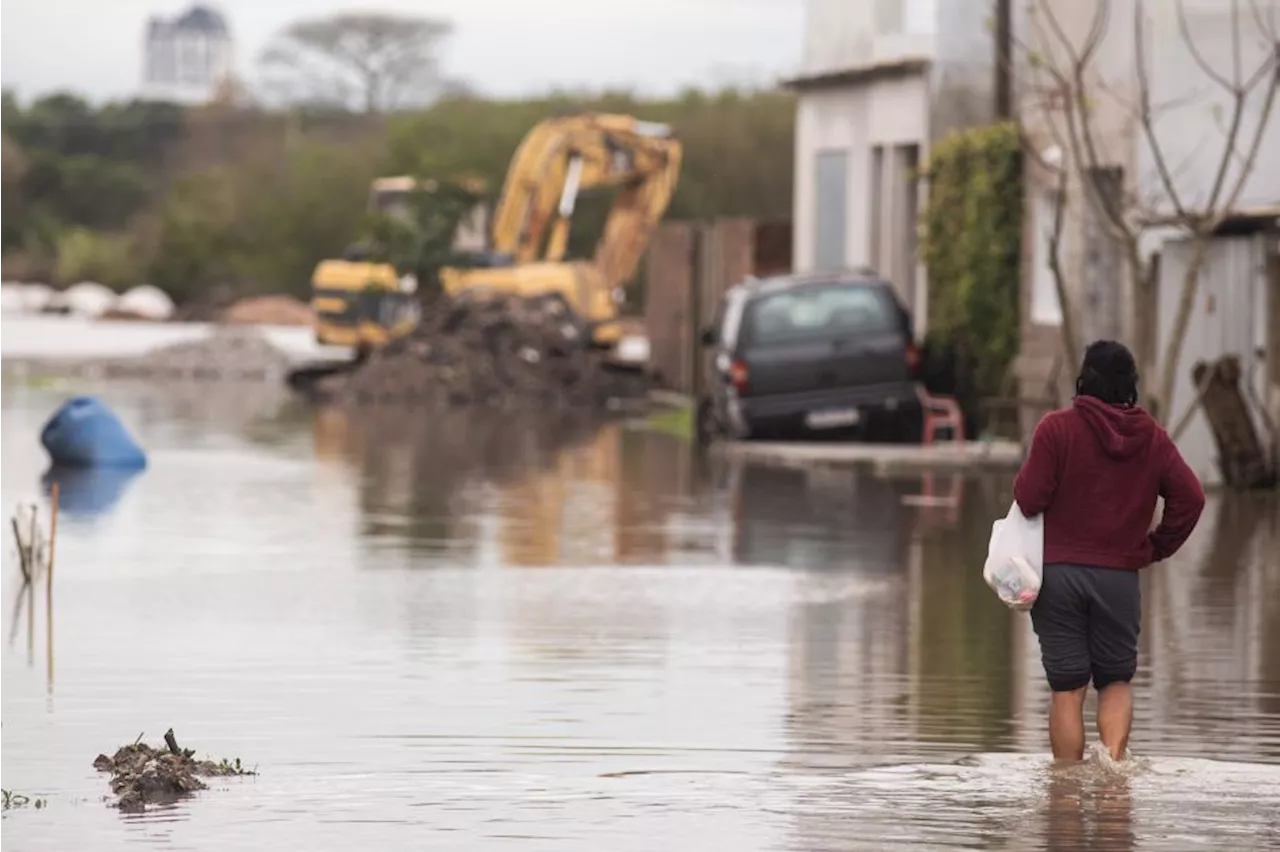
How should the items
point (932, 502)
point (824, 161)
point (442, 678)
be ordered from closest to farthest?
point (442, 678)
point (932, 502)
point (824, 161)

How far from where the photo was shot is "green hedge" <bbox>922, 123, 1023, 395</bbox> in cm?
3428

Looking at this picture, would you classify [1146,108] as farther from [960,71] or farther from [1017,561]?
[1017,561]

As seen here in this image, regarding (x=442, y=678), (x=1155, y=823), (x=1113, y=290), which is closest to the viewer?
A: (x=1155, y=823)

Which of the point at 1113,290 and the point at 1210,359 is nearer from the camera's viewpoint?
the point at 1210,359

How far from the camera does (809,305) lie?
3147 centimetres

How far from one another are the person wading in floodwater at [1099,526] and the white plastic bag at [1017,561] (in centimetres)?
6

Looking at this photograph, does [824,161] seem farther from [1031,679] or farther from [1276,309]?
[1031,679]

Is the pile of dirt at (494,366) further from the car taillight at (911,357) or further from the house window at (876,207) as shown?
the car taillight at (911,357)

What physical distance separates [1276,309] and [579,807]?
16.2 metres

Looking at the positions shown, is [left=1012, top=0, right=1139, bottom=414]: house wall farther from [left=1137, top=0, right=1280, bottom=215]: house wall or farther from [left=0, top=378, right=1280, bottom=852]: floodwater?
[left=0, top=378, right=1280, bottom=852]: floodwater

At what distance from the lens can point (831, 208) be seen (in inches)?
1662

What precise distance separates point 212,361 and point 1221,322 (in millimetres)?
32641

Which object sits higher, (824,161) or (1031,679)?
(824,161)

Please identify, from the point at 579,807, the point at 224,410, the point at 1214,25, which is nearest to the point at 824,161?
the point at 224,410
